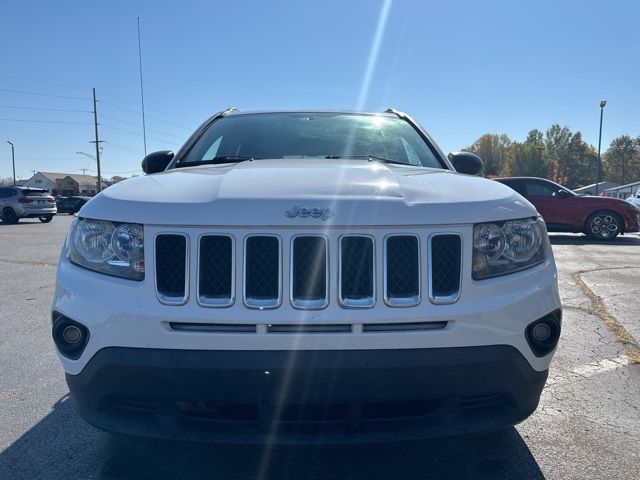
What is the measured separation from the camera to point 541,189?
13.5 metres

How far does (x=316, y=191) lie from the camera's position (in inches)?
82.7

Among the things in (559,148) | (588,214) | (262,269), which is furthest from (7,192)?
(559,148)

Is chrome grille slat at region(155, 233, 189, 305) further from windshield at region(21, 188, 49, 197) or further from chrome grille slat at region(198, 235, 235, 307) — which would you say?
windshield at region(21, 188, 49, 197)

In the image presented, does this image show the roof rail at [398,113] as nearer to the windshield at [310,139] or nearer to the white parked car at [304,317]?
the windshield at [310,139]

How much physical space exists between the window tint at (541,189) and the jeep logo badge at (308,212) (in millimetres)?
12763

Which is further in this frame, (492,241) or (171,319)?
(492,241)

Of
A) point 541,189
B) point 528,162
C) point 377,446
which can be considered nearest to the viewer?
point 377,446

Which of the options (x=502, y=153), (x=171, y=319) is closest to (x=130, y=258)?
(x=171, y=319)

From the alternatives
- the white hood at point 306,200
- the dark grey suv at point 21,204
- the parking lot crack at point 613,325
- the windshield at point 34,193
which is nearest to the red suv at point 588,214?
the parking lot crack at point 613,325

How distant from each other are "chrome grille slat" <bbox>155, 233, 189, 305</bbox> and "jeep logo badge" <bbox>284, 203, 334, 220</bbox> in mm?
407

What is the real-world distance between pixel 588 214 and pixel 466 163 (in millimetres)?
11022

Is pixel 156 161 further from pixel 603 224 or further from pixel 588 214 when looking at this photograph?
pixel 603 224

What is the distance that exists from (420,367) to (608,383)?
2.25 m

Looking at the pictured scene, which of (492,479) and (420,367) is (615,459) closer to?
(492,479)
